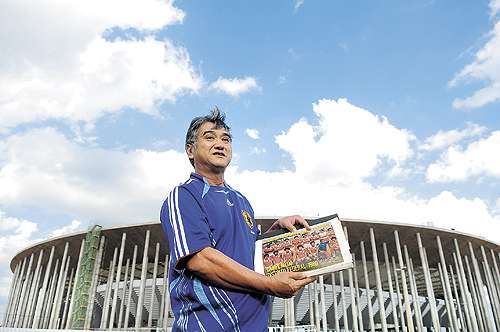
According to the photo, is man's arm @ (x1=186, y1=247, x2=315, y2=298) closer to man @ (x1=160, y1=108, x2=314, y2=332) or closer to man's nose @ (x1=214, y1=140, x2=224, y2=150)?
man @ (x1=160, y1=108, x2=314, y2=332)

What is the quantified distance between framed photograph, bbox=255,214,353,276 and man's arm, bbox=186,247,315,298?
102 mm

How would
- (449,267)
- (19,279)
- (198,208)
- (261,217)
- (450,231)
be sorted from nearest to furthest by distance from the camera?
(198,208), (261,217), (450,231), (449,267), (19,279)

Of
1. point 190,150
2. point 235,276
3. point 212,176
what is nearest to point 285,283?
point 235,276

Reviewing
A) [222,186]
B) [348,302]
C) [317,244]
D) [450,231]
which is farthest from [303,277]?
[348,302]

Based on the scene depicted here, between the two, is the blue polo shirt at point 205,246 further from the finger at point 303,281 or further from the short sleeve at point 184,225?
the finger at point 303,281

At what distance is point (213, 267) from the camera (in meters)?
1.41

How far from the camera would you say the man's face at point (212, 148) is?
6.04 ft

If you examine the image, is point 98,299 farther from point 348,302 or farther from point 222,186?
point 222,186

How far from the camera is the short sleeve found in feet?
4.75

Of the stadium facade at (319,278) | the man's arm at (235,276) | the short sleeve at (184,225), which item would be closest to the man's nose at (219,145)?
the short sleeve at (184,225)

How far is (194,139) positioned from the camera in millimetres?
1938

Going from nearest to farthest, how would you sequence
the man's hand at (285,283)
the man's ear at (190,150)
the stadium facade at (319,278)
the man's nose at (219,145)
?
the man's hand at (285,283) → the man's nose at (219,145) → the man's ear at (190,150) → the stadium facade at (319,278)

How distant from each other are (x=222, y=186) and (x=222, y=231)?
1.11 feet

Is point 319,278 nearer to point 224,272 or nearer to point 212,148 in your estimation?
point 212,148
